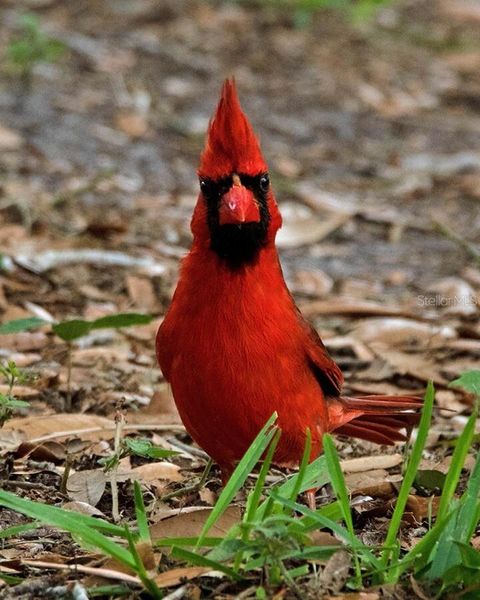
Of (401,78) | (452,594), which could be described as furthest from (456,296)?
(401,78)

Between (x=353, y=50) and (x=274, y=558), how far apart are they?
297 inches

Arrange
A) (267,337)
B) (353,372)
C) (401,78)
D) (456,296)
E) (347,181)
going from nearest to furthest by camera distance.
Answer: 1. (267,337)
2. (353,372)
3. (456,296)
4. (347,181)
5. (401,78)

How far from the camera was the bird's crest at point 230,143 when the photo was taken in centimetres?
284

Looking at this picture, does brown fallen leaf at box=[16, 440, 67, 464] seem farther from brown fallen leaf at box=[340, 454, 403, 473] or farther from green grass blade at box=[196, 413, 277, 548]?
green grass blade at box=[196, 413, 277, 548]

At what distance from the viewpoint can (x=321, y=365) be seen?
10.2ft

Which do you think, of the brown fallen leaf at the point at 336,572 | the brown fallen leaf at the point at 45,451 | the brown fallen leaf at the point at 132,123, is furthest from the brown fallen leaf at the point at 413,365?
the brown fallen leaf at the point at 132,123

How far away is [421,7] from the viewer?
10.4 metres

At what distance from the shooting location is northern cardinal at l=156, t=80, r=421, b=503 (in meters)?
2.83

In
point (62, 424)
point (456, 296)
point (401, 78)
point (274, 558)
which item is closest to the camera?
point (274, 558)

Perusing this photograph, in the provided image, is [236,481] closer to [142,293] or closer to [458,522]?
[458,522]

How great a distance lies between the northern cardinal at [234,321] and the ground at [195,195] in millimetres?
245

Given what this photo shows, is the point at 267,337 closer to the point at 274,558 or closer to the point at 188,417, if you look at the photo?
the point at 188,417

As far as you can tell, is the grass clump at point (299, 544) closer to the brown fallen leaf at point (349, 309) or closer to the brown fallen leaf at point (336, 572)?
the brown fallen leaf at point (336, 572)

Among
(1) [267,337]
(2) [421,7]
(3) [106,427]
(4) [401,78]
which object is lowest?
(3) [106,427]
